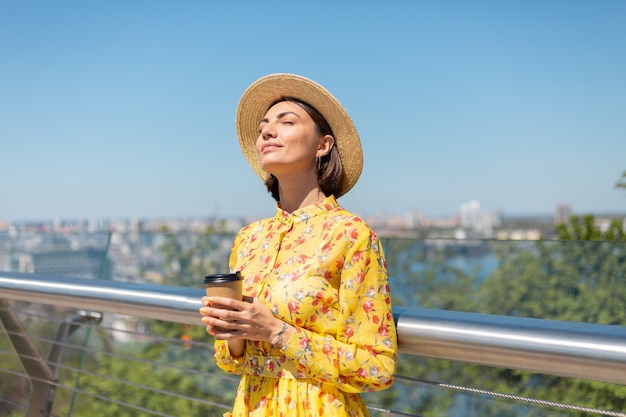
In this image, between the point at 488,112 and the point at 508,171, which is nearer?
the point at 488,112

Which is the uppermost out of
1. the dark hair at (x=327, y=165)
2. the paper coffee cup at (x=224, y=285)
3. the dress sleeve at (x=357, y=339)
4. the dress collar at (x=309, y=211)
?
the dark hair at (x=327, y=165)

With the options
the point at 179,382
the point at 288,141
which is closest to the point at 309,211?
the point at 288,141

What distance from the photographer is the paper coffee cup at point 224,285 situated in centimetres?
146

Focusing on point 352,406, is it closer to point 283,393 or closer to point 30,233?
point 283,393

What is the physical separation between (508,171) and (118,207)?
47.5 meters

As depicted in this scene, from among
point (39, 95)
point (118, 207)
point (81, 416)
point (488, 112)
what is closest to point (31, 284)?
point (81, 416)

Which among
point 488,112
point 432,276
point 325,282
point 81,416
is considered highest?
point 488,112

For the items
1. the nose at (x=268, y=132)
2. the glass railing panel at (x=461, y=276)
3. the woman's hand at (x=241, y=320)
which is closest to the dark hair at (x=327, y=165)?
the nose at (x=268, y=132)

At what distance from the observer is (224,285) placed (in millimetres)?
1469

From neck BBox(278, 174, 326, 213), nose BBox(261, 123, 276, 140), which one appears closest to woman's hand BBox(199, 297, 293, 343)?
neck BBox(278, 174, 326, 213)

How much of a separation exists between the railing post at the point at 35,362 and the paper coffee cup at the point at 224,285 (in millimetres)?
1393

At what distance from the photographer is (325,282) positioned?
1593 mm

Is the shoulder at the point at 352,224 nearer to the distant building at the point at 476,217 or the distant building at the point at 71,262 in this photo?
the distant building at the point at 71,262

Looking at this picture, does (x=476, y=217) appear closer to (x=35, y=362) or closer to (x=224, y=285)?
(x=35, y=362)
